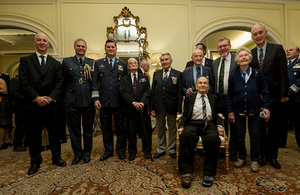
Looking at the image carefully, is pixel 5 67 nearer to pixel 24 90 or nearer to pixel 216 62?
pixel 24 90

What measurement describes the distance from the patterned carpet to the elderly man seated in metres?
0.14

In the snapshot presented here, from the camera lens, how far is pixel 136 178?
1.97 m

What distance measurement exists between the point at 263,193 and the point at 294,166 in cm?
108

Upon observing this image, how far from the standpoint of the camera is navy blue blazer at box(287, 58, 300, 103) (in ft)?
9.42

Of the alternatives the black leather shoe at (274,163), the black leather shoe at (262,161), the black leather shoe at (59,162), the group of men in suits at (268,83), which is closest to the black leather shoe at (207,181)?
the group of men in suits at (268,83)

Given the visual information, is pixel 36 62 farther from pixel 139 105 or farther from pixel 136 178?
pixel 136 178

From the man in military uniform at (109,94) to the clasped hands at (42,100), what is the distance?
59 centimetres

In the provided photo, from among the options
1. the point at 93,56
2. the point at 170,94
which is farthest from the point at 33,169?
the point at 93,56

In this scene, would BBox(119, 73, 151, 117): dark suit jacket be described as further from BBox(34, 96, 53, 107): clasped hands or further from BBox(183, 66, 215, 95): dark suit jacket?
BBox(34, 96, 53, 107): clasped hands

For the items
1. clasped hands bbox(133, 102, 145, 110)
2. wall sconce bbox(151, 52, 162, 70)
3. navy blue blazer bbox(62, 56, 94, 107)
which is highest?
wall sconce bbox(151, 52, 162, 70)

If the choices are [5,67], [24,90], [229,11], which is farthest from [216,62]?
[5,67]

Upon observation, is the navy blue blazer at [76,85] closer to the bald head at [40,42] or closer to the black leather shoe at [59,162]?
the bald head at [40,42]

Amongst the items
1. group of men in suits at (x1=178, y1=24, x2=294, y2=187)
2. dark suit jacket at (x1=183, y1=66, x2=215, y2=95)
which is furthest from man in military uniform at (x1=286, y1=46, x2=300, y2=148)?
dark suit jacket at (x1=183, y1=66, x2=215, y2=95)

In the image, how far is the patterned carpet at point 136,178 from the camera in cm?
172
